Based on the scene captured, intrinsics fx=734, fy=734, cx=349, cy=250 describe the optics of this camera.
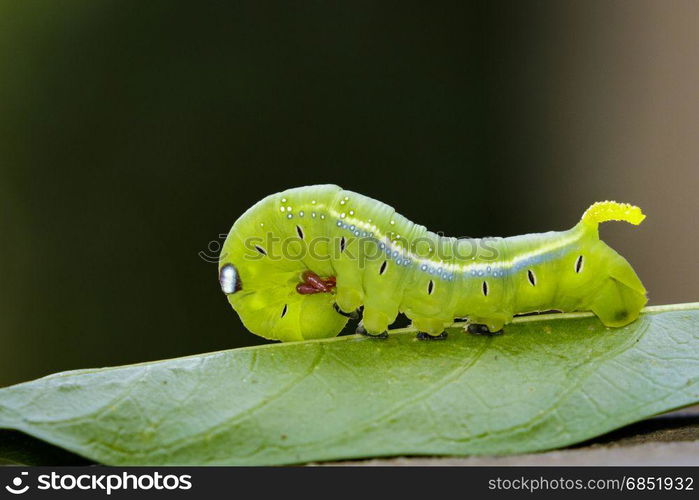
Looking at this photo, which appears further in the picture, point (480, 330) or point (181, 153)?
point (181, 153)

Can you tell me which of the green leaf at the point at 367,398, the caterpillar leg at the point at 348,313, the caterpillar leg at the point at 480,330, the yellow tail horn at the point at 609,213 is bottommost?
the green leaf at the point at 367,398

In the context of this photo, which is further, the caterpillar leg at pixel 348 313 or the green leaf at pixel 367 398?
the caterpillar leg at pixel 348 313

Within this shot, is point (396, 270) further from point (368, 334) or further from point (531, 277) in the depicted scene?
point (531, 277)

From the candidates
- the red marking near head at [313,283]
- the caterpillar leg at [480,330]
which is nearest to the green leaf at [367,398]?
the caterpillar leg at [480,330]

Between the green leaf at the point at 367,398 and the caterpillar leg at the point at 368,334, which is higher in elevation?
the caterpillar leg at the point at 368,334

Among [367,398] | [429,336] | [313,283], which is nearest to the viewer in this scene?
[367,398]

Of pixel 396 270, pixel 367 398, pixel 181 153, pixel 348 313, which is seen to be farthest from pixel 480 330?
→ pixel 181 153

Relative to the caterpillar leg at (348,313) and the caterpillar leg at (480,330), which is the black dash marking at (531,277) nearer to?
the caterpillar leg at (480,330)
